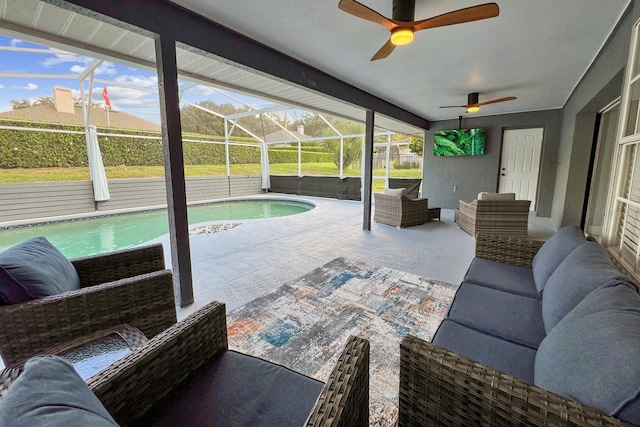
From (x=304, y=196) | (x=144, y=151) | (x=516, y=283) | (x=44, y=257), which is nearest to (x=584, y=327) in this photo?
(x=516, y=283)

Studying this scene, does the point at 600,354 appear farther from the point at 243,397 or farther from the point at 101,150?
the point at 101,150

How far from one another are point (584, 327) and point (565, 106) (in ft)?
21.8

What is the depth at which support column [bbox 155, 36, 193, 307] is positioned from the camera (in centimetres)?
210

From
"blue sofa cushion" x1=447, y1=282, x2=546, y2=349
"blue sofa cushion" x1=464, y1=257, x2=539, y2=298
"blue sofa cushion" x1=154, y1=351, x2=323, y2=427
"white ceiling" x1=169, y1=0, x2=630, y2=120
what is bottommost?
"blue sofa cushion" x1=154, y1=351, x2=323, y2=427

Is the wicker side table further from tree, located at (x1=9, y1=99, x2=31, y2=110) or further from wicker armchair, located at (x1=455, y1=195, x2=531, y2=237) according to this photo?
tree, located at (x1=9, y1=99, x2=31, y2=110)

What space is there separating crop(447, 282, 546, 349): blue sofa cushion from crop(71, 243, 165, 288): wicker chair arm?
6.78 feet

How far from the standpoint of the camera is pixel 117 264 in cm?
190

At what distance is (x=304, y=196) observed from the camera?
34.0ft

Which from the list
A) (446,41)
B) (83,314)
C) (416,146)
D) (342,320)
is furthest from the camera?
(416,146)

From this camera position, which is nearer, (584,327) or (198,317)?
(584,327)

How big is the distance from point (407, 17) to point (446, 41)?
1.04 metres

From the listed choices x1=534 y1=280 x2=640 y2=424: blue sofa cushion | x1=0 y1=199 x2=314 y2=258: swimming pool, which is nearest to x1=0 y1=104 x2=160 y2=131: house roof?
x1=0 y1=199 x2=314 y2=258: swimming pool

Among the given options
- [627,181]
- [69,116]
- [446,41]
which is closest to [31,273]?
[627,181]

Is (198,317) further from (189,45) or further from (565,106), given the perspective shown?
(565,106)
